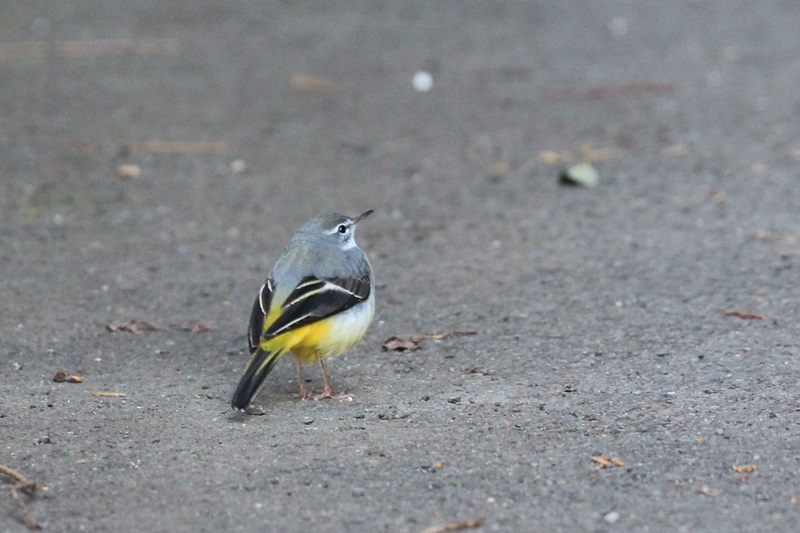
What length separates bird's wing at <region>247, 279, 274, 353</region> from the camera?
214 inches

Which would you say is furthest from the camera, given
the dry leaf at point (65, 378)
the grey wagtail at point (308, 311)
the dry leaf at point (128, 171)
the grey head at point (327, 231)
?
the dry leaf at point (128, 171)

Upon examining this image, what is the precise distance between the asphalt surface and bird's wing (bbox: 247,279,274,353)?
0.36 m

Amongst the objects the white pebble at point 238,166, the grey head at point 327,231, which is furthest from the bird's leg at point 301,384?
the white pebble at point 238,166

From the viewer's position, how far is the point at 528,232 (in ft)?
26.3

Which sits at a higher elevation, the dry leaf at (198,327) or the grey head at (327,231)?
the grey head at (327,231)

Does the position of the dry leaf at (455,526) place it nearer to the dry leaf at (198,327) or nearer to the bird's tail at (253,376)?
the bird's tail at (253,376)

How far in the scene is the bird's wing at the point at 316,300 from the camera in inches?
213

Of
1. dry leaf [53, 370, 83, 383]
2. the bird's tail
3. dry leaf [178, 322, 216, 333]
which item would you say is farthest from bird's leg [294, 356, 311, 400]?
dry leaf [53, 370, 83, 383]

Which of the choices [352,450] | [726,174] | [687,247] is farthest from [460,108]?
[352,450]

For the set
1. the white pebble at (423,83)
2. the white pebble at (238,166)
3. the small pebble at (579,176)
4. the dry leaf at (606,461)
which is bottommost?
the dry leaf at (606,461)

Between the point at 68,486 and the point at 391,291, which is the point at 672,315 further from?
the point at 68,486

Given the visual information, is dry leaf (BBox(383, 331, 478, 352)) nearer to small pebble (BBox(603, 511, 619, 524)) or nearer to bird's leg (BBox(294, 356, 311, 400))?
bird's leg (BBox(294, 356, 311, 400))

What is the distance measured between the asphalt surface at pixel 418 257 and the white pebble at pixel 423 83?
0.25 feet

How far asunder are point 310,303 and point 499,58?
7.24 m
